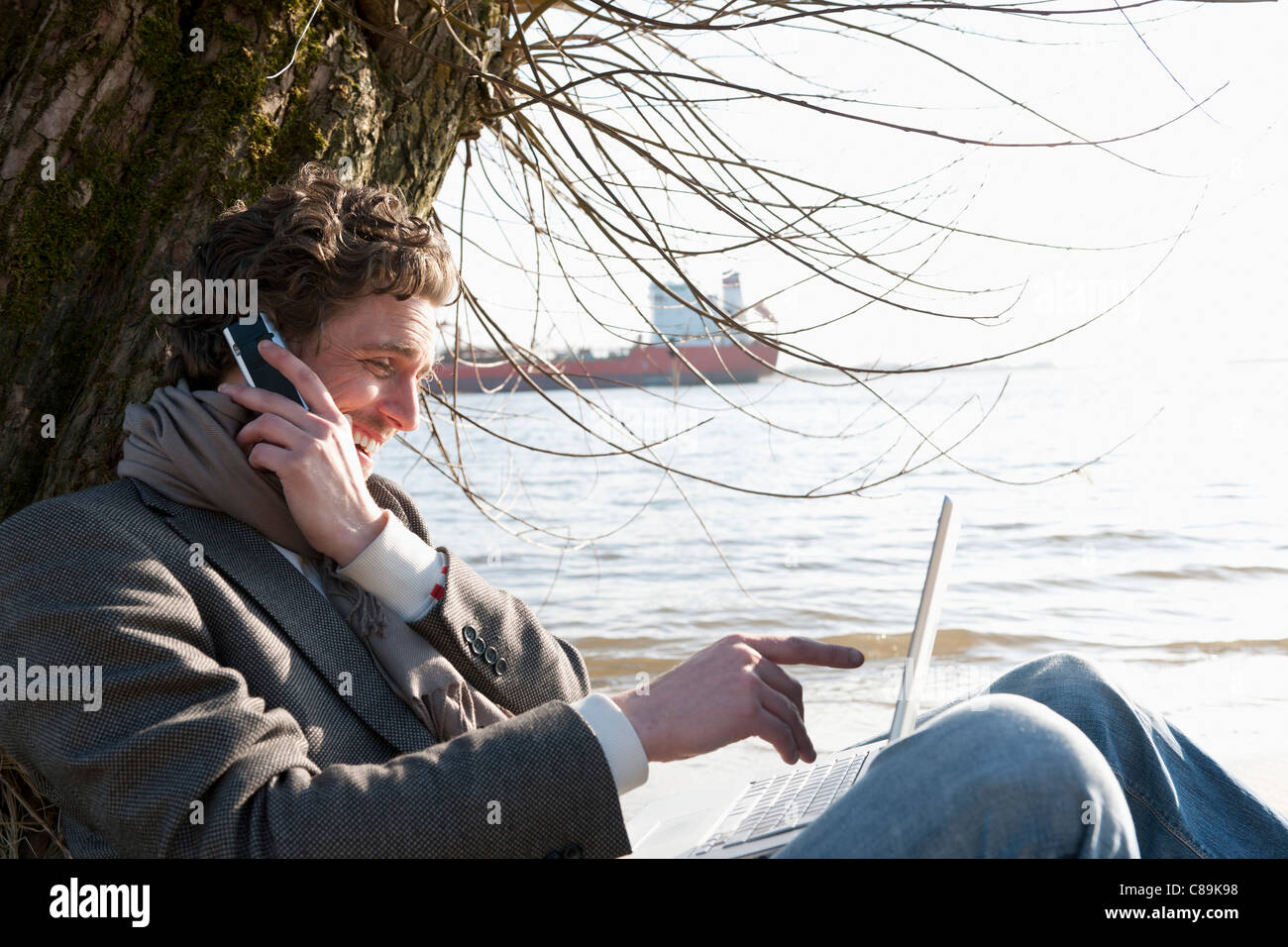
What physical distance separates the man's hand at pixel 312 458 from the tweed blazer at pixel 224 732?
111 mm

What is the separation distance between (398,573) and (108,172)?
1.19 metres

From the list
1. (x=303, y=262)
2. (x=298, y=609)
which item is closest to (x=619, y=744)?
(x=298, y=609)

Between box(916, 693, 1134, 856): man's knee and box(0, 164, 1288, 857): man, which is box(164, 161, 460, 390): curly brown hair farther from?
box(916, 693, 1134, 856): man's knee

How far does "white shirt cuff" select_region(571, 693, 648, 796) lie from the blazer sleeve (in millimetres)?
363

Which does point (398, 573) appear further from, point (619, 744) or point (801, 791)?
point (801, 791)

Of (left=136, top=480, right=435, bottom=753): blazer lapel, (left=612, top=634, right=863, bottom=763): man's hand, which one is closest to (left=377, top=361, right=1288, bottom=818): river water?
(left=612, top=634, right=863, bottom=763): man's hand

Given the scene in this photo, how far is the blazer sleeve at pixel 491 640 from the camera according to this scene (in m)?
1.74

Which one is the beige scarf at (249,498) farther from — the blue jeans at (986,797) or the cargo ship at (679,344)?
the cargo ship at (679,344)

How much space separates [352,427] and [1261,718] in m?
4.03

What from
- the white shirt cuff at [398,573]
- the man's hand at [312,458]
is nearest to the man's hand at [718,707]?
the white shirt cuff at [398,573]

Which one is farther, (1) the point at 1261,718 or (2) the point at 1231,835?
(1) the point at 1261,718
